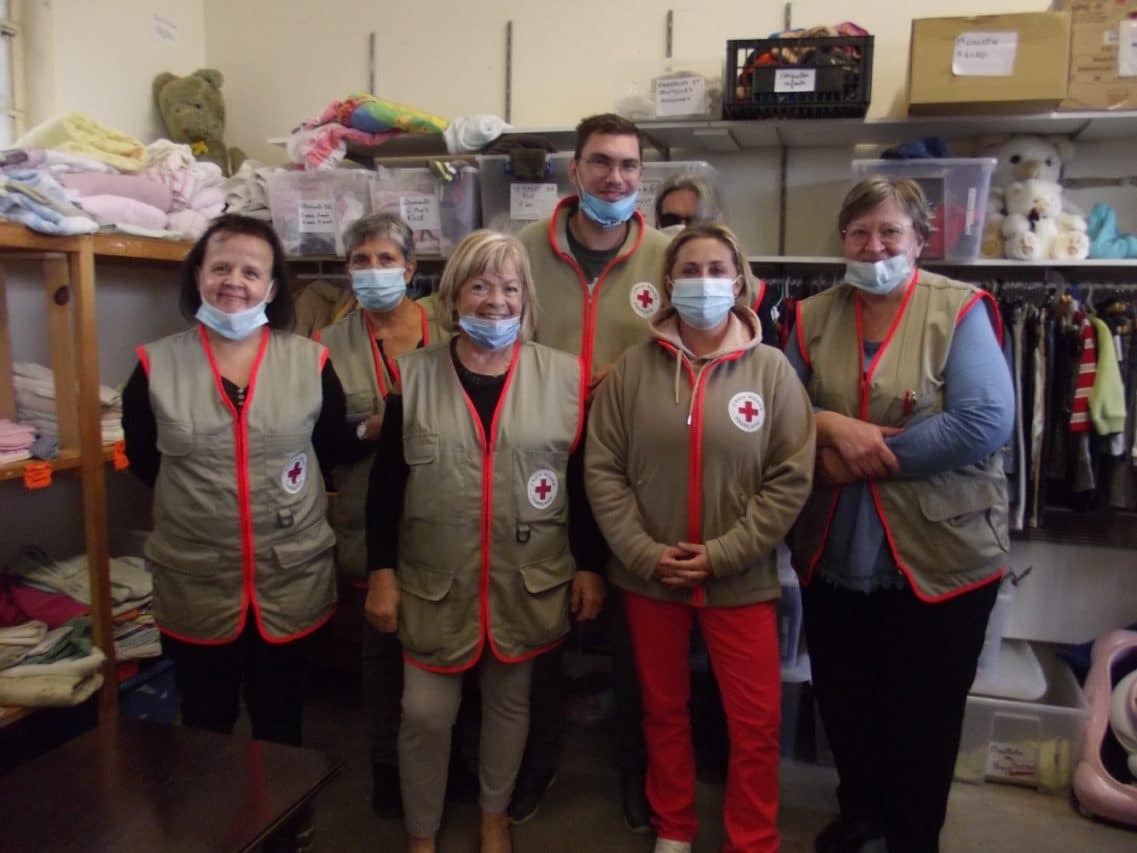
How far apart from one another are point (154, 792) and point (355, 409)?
1018mm

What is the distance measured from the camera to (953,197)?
8.48ft

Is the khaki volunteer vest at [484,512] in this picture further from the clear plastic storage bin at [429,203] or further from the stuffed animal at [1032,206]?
the stuffed animal at [1032,206]

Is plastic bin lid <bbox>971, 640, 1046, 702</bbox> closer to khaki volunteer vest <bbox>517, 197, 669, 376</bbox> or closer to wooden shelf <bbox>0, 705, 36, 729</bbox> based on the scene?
khaki volunteer vest <bbox>517, 197, 669, 376</bbox>

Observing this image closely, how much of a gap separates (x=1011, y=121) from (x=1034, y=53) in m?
0.23

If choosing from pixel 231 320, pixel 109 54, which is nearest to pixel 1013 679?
pixel 231 320

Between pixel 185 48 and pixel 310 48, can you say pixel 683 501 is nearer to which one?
pixel 310 48

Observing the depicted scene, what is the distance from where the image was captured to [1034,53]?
2422mm

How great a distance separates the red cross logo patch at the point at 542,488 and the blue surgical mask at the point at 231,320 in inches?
26.8

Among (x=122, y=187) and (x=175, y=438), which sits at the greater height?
(x=122, y=187)

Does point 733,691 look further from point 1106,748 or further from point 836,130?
point 836,130

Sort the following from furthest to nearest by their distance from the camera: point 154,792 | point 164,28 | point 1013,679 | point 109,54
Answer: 1. point 164,28
2. point 109,54
3. point 1013,679
4. point 154,792

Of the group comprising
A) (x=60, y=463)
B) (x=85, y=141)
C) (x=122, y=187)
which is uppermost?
(x=85, y=141)

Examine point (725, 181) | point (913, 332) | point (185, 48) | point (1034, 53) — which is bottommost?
point (913, 332)

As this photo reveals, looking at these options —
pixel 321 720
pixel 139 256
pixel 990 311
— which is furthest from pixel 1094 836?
pixel 139 256
